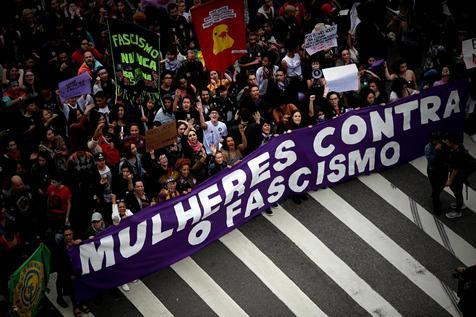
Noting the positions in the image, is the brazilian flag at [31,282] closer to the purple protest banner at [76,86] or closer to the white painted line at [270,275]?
the white painted line at [270,275]

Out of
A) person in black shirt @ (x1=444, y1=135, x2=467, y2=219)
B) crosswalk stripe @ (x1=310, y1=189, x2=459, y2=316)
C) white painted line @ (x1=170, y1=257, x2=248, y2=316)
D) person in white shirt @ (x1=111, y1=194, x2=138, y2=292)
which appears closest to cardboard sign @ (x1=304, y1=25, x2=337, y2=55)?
crosswalk stripe @ (x1=310, y1=189, x2=459, y2=316)

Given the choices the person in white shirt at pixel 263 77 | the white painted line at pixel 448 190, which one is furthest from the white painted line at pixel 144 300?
the white painted line at pixel 448 190

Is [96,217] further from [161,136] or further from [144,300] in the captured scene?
[161,136]

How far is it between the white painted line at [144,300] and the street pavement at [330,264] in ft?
0.06

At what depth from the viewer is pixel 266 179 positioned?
46.1 feet

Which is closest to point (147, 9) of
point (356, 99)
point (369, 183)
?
point (356, 99)

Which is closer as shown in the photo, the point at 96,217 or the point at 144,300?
the point at 96,217

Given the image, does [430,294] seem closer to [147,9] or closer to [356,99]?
[356,99]

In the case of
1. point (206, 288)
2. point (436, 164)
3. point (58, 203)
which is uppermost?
point (58, 203)

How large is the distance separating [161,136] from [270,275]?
10.6 feet

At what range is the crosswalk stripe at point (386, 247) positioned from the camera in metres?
13.0

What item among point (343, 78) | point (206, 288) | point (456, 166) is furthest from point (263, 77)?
point (206, 288)

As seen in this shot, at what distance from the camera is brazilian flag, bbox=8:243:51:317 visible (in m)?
10.9

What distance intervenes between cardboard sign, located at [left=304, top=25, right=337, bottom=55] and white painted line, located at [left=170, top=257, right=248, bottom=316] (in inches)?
224
